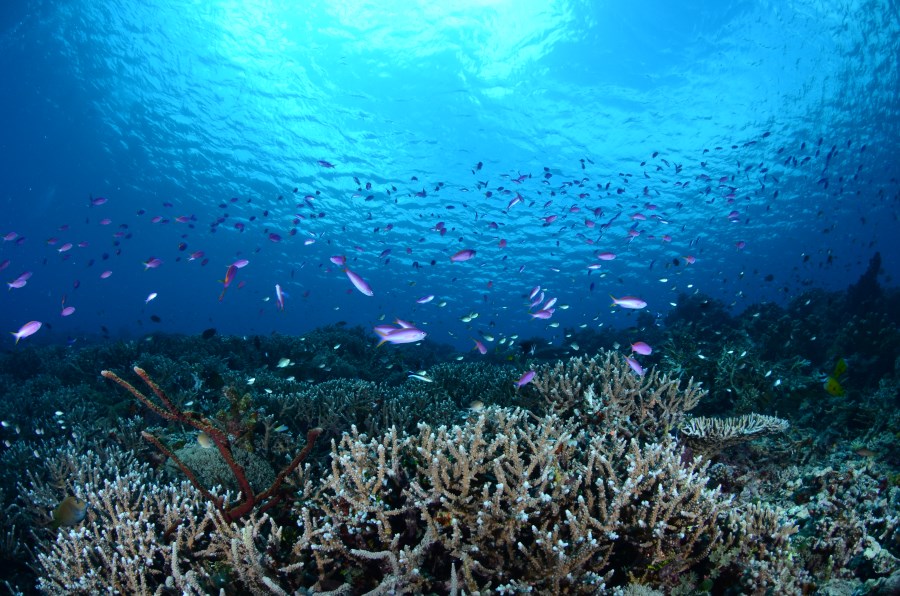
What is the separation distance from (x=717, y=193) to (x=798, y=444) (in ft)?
105

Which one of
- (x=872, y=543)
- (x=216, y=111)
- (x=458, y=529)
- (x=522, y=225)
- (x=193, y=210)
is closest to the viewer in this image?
(x=458, y=529)

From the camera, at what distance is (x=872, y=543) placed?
315cm

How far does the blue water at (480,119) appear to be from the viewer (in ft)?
64.6

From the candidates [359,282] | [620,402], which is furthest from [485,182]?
[620,402]

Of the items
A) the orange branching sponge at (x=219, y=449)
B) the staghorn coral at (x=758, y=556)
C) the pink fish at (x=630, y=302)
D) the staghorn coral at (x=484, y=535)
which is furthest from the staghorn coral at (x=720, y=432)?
the orange branching sponge at (x=219, y=449)

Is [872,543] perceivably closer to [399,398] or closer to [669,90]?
[399,398]

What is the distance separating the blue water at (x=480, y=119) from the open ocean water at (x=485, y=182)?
0.58 feet

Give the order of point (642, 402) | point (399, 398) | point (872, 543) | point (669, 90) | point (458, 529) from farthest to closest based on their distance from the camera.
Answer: point (669, 90) < point (399, 398) < point (642, 402) < point (872, 543) < point (458, 529)

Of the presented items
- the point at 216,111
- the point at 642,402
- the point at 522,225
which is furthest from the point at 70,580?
the point at 522,225

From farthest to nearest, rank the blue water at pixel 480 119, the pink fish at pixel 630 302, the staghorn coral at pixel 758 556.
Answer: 1. the blue water at pixel 480 119
2. the pink fish at pixel 630 302
3. the staghorn coral at pixel 758 556

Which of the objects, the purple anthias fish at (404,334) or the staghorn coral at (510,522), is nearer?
the staghorn coral at (510,522)

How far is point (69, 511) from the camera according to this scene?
140 inches

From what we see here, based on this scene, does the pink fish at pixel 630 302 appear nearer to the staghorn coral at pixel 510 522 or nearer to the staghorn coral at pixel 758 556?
the staghorn coral at pixel 510 522

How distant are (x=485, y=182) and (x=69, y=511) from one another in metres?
17.7
